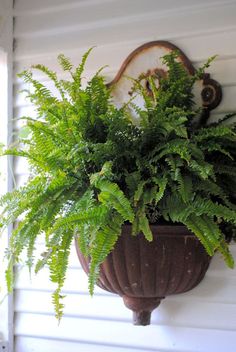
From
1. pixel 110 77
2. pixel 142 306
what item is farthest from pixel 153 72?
pixel 142 306

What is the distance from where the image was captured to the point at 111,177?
1534 millimetres

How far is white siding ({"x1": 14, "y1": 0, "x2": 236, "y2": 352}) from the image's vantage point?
6.21 ft

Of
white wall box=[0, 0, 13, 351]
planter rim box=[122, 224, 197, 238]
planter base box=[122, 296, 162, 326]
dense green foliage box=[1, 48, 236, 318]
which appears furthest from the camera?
white wall box=[0, 0, 13, 351]

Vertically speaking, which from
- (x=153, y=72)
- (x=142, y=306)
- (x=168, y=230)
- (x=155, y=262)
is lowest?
(x=142, y=306)

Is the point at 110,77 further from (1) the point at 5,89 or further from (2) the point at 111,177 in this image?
(2) the point at 111,177

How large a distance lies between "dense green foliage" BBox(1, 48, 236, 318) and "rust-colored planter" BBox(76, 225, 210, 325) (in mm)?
81

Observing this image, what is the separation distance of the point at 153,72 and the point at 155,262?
0.83 m

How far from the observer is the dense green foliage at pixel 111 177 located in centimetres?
145

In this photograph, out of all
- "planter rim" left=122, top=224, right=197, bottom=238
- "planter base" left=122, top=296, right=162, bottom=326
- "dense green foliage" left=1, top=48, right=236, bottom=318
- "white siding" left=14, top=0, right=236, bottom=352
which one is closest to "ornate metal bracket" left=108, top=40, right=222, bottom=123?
"white siding" left=14, top=0, right=236, bottom=352

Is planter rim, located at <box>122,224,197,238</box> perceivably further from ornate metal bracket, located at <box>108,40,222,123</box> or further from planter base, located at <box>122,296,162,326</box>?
ornate metal bracket, located at <box>108,40,222,123</box>

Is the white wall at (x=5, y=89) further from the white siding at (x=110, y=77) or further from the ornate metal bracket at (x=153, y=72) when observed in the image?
the ornate metal bracket at (x=153, y=72)

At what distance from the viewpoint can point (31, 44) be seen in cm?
228

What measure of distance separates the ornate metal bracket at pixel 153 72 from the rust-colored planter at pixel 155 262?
53cm

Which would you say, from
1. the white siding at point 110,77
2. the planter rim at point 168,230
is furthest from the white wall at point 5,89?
the planter rim at point 168,230
